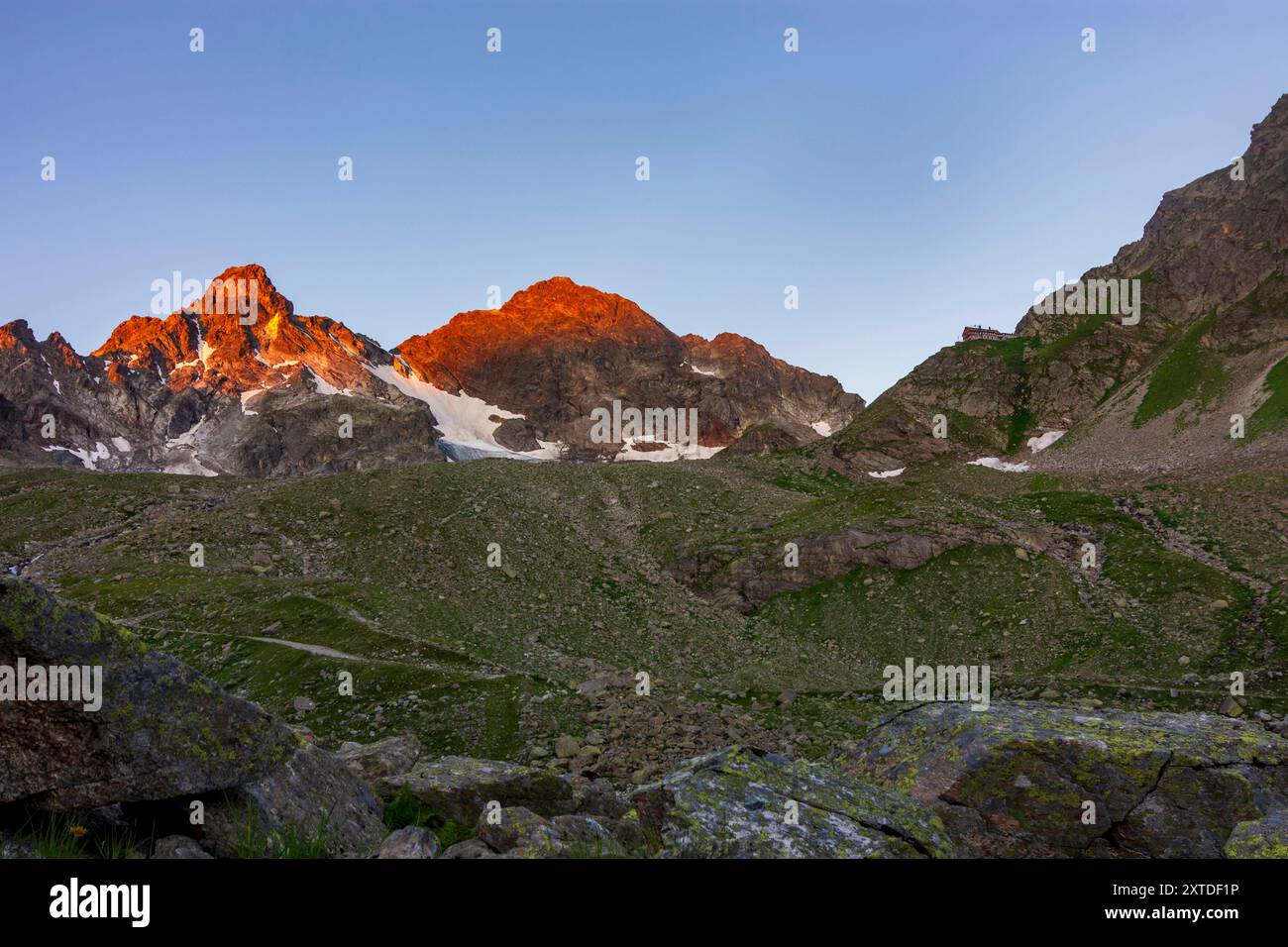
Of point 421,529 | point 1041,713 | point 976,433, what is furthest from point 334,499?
point 976,433

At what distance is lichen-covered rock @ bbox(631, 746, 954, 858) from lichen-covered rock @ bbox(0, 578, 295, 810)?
564 cm

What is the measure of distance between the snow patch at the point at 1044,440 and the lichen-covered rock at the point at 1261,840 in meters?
113

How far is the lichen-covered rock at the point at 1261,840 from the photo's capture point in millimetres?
8602

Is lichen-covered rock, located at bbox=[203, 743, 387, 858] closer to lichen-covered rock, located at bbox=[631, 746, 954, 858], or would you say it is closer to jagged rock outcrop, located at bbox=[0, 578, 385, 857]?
jagged rock outcrop, located at bbox=[0, 578, 385, 857]

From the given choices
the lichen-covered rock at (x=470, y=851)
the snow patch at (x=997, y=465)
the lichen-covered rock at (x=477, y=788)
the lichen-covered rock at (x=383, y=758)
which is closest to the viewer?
the lichen-covered rock at (x=470, y=851)

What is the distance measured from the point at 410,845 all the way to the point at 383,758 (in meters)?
8.05

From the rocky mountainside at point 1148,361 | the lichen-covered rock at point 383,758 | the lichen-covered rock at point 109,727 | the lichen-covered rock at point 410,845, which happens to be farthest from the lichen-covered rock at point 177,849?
the rocky mountainside at point 1148,361

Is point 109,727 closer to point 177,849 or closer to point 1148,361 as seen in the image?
point 177,849

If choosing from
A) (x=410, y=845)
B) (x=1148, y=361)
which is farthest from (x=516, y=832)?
(x=1148, y=361)

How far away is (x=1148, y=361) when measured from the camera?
11925cm

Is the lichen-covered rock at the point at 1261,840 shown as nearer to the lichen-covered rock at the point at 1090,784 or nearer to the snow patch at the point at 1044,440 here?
the lichen-covered rock at the point at 1090,784
